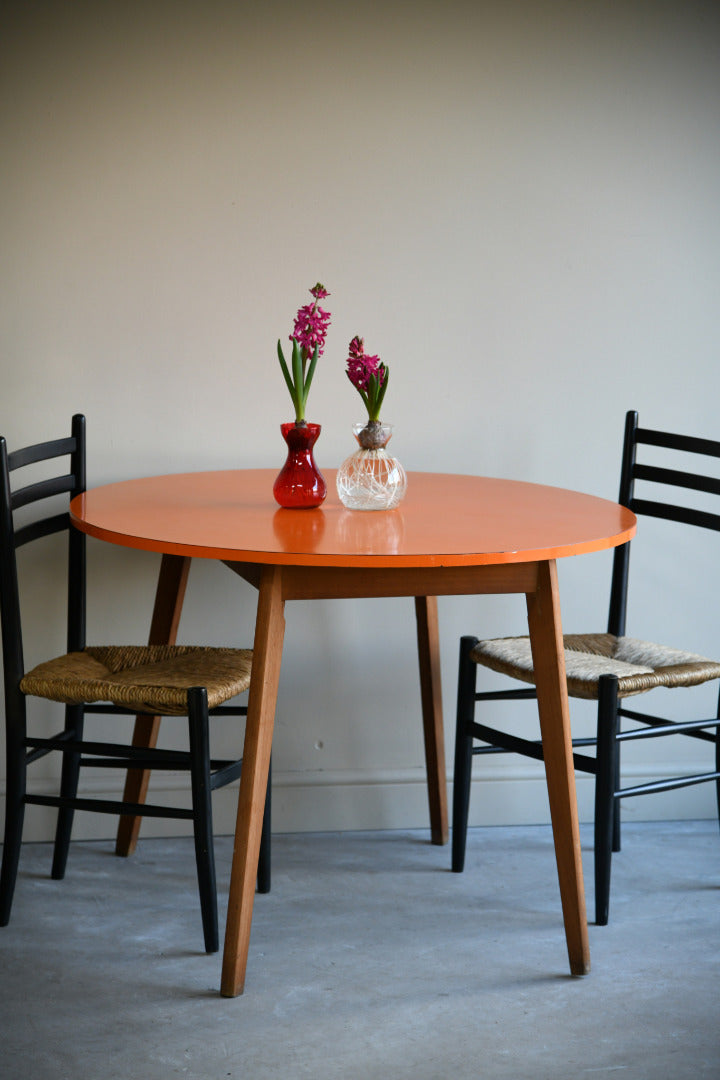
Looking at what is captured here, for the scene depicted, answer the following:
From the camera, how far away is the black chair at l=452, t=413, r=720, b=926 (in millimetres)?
2389

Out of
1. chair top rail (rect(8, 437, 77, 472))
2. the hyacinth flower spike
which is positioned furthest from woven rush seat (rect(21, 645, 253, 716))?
the hyacinth flower spike

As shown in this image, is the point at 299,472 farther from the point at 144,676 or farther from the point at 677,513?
the point at 677,513

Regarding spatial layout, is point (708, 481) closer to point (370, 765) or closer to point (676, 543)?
point (676, 543)

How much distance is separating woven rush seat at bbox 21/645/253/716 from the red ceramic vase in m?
0.38

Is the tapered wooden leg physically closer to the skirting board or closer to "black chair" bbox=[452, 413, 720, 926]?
"black chair" bbox=[452, 413, 720, 926]

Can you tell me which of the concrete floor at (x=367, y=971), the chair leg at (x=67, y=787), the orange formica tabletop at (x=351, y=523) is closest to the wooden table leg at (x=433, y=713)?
the concrete floor at (x=367, y=971)

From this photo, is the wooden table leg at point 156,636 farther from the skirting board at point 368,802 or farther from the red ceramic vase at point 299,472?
the red ceramic vase at point 299,472

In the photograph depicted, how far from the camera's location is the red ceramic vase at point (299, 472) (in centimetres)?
231

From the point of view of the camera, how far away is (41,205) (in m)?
2.73

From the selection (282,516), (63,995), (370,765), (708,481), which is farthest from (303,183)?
(63,995)

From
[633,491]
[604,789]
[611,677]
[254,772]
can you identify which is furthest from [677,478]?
[254,772]

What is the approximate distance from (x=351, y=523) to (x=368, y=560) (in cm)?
31

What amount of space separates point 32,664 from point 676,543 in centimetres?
177

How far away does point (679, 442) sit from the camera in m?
2.66
